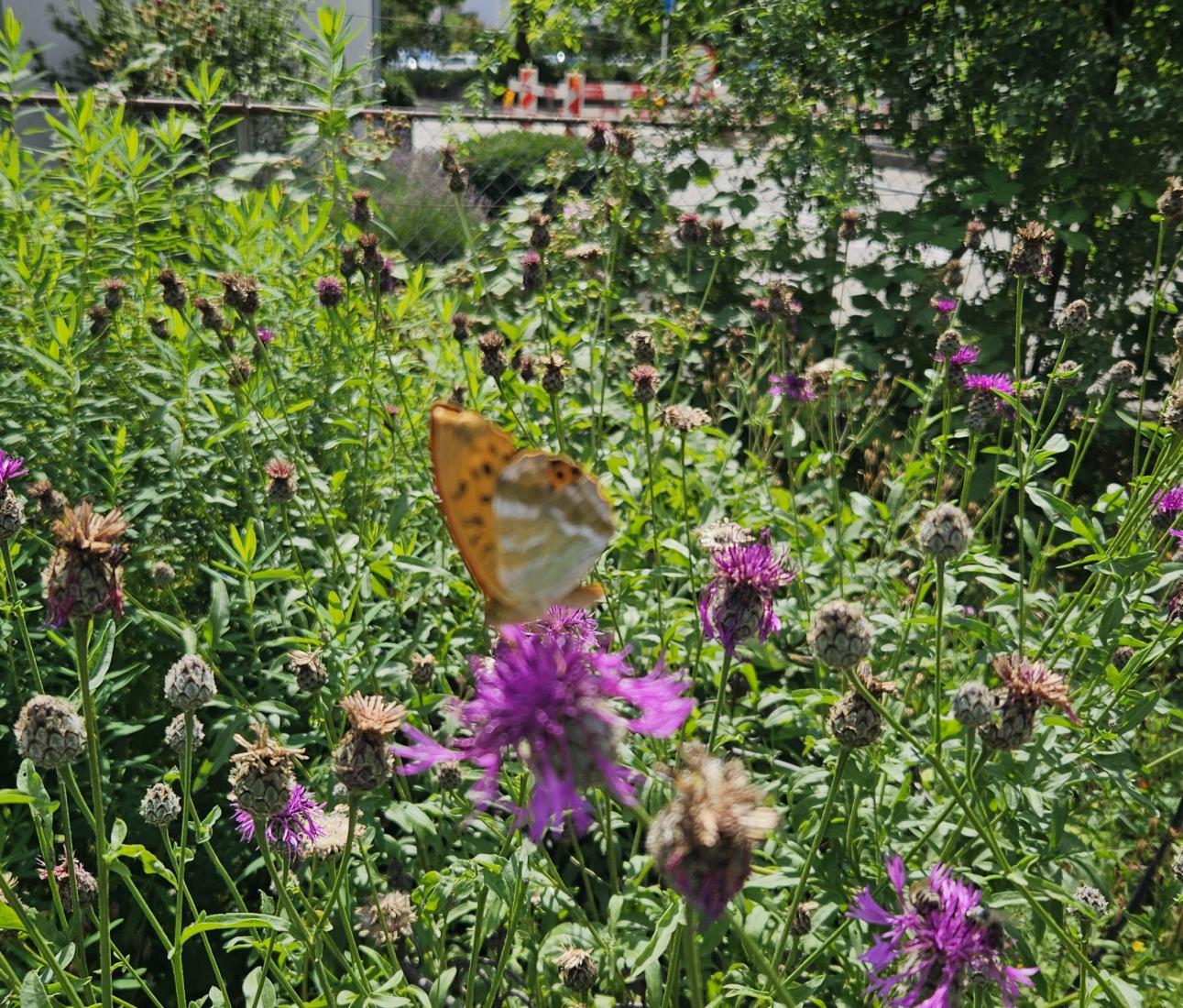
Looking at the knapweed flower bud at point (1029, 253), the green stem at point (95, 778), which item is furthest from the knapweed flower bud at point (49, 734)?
the knapweed flower bud at point (1029, 253)

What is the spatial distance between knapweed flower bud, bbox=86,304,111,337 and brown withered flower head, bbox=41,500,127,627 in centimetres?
196

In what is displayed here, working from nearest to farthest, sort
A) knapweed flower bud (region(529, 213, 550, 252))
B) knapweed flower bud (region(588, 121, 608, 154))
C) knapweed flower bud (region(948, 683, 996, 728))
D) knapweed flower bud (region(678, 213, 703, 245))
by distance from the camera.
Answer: knapweed flower bud (region(948, 683, 996, 728))
knapweed flower bud (region(529, 213, 550, 252))
knapweed flower bud (region(678, 213, 703, 245))
knapweed flower bud (region(588, 121, 608, 154))

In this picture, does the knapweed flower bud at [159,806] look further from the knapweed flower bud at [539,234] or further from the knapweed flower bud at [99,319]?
the knapweed flower bud at [539,234]

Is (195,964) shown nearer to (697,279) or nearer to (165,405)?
(165,405)

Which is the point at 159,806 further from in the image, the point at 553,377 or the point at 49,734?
the point at 553,377

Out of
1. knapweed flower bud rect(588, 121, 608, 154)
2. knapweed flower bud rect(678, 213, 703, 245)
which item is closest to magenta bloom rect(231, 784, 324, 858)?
knapweed flower bud rect(678, 213, 703, 245)

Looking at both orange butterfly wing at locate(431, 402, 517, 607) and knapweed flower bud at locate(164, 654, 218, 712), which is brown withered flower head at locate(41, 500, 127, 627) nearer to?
knapweed flower bud at locate(164, 654, 218, 712)

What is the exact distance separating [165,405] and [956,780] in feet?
7.06

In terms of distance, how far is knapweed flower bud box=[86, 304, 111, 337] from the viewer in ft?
10.0

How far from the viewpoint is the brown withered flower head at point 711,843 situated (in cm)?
98

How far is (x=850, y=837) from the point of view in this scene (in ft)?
6.16

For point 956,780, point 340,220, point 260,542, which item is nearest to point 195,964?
point 260,542

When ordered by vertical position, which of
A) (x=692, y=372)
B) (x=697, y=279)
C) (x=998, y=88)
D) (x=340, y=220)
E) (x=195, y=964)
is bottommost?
(x=195, y=964)

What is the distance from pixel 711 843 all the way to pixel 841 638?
621mm
